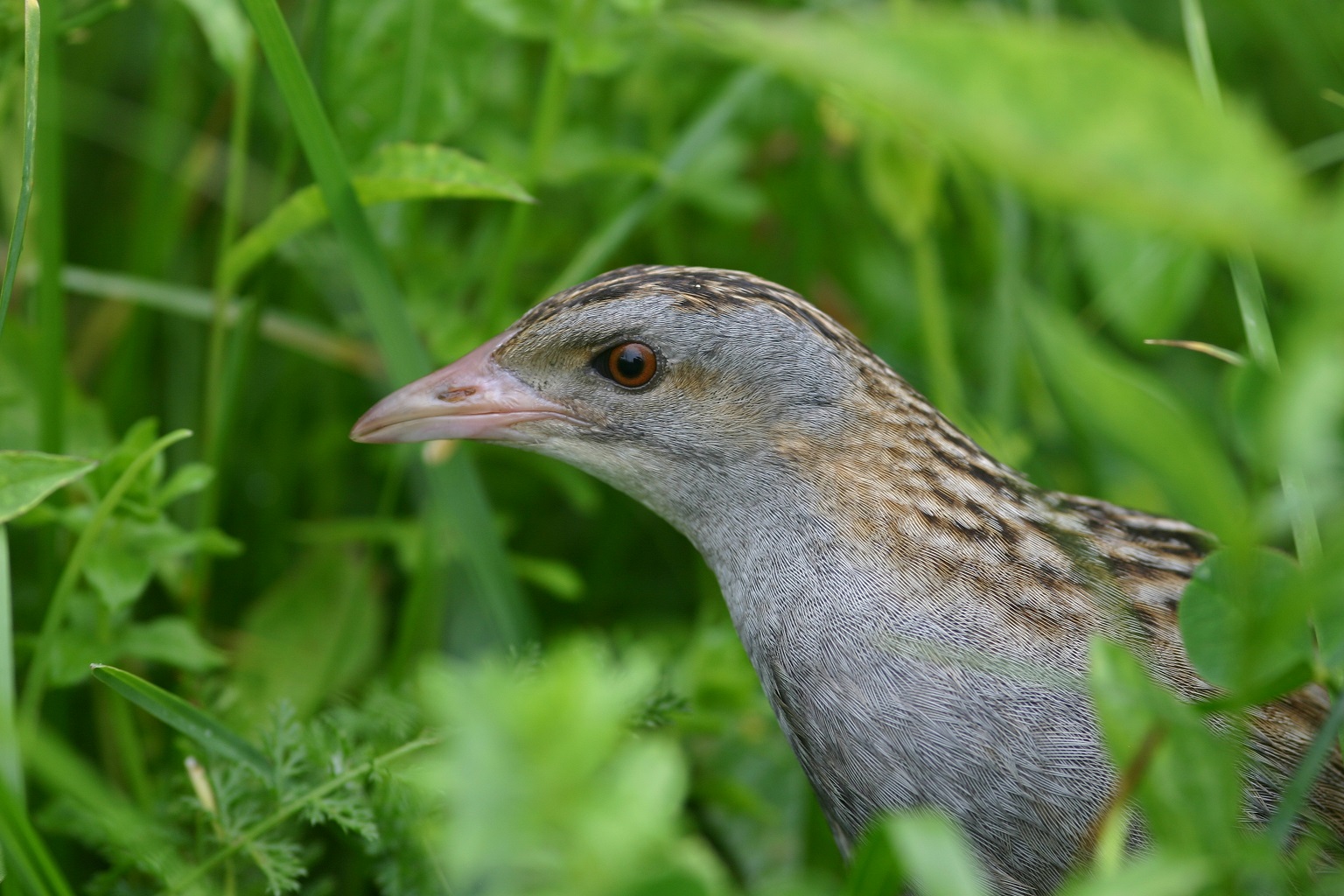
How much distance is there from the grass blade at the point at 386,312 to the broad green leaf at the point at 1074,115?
115 cm

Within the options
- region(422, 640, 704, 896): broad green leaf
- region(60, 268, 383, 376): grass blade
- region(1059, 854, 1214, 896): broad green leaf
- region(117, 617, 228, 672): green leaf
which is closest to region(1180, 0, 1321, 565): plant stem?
region(1059, 854, 1214, 896): broad green leaf

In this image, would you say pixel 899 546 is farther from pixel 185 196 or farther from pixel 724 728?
pixel 185 196

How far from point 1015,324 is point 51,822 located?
6.17 feet

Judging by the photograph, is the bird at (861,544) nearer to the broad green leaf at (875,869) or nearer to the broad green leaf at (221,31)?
the broad green leaf at (875,869)

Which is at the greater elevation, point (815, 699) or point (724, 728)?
point (815, 699)

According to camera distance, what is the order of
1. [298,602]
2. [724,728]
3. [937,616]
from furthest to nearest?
[298,602] < [724,728] < [937,616]

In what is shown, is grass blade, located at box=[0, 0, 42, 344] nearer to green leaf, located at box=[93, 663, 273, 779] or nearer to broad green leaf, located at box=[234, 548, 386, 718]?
green leaf, located at box=[93, 663, 273, 779]

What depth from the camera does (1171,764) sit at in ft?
2.86

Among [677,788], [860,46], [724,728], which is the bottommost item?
[724,728]

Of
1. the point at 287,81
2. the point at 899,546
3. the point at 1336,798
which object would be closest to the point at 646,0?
the point at 287,81

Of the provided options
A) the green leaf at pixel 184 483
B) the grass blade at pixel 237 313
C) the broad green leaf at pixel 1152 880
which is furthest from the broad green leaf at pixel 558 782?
the grass blade at pixel 237 313

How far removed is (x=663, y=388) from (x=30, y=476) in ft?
2.42

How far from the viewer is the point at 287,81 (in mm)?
1622

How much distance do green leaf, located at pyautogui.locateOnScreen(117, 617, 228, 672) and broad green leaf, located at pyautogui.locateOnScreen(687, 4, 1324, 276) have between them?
4.54 ft
